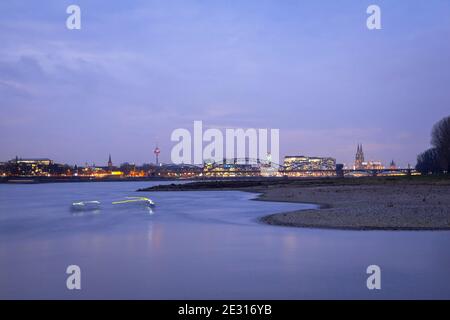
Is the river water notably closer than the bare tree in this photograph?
Yes

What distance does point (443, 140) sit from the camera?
270 ft

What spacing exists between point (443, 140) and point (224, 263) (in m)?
78.3

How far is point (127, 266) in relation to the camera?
12734mm

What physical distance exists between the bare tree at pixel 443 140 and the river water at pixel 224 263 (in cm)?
6921

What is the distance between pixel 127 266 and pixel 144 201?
29.6m

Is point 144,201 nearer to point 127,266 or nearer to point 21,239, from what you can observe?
point 21,239

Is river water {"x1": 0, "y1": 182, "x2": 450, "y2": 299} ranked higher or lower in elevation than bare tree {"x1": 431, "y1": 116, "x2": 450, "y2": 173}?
lower

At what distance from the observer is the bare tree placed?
266 feet

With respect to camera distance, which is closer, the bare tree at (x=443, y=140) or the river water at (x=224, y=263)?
the river water at (x=224, y=263)

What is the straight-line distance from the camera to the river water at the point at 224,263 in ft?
32.6

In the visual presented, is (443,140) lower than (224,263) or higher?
higher

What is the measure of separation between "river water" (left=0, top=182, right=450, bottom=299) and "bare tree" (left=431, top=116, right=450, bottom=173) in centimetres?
6921

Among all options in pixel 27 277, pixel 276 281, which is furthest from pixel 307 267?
pixel 27 277

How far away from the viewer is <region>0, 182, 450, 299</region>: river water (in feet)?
32.6
